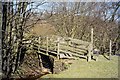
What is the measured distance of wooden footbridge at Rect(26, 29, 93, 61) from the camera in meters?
6.68

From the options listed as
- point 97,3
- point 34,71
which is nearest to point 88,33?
point 97,3

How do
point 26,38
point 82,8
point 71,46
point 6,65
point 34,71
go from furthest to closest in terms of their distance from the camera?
point 82,8, point 71,46, point 34,71, point 26,38, point 6,65

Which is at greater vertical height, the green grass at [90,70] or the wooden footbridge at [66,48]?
the wooden footbridge at [66,48]

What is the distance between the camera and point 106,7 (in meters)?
8.86

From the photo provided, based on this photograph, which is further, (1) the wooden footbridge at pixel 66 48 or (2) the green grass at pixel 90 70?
(1) the wooden footbridge at pixel 66 48

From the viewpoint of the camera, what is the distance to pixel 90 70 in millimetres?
5426

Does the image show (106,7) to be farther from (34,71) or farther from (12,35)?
(12,35)

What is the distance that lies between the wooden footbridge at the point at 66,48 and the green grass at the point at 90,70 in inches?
14.8

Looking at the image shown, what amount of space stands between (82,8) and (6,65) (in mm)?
5417

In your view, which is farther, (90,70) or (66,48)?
(66,48)

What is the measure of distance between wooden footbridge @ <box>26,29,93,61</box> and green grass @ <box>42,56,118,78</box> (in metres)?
0.38

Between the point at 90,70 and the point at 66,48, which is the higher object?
the point at 66,48

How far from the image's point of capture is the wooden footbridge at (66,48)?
6.68 m

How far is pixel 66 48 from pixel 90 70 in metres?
1.80
